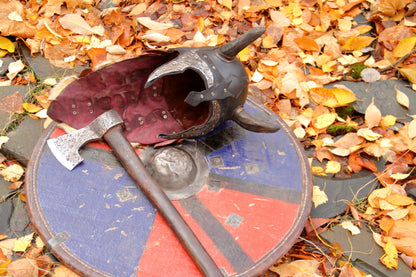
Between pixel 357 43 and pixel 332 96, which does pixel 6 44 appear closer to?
pixel 332 96

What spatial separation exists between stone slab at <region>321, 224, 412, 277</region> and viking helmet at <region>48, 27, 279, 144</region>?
0.65 m

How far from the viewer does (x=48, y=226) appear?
137 cm

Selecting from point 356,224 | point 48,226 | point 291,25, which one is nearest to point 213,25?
point 291,25

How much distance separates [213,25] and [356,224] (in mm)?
1668

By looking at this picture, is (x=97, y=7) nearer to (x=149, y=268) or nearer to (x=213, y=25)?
(x=213, y=25)

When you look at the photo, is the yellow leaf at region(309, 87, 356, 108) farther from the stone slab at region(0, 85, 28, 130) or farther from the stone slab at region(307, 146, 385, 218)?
the stone slab at region(0, 85, 28, 130)

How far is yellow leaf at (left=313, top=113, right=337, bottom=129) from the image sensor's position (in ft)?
6.91

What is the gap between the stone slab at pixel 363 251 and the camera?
1.59m

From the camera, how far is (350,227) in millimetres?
1726

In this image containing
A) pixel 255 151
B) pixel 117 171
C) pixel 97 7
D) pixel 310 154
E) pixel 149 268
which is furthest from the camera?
pixel 97 7

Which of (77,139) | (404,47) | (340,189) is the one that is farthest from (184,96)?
(404,47)

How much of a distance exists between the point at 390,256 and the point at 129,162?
125 centimetres

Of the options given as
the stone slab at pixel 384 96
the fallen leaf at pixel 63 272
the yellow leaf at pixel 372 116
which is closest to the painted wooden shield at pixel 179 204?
the fallen leaf at pixel 63 272

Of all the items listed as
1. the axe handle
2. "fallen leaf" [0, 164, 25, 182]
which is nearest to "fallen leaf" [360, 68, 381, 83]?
the axe handle
